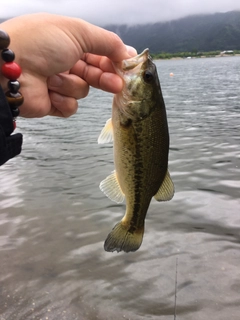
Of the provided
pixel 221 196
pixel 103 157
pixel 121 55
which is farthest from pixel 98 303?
pixel 103 157

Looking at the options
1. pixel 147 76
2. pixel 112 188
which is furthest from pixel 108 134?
pixel 147 76

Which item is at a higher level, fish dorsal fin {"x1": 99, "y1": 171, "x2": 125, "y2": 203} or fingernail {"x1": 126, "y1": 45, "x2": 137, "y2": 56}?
fingernail {"x1": 126, "y1": 45, "x2": 137, "y2": 56}

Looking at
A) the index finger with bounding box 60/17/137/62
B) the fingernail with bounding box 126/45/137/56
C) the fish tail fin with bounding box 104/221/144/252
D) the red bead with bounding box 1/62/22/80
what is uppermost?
the index finger with bounding box 60/17/137/62

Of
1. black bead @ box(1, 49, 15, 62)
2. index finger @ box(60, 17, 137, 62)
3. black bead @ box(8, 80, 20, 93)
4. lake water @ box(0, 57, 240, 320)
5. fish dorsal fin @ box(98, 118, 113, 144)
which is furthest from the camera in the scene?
lake water @ box(0, 57, 240, 320)

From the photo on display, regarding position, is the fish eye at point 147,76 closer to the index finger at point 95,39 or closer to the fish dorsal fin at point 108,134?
the index finger at point 95,39

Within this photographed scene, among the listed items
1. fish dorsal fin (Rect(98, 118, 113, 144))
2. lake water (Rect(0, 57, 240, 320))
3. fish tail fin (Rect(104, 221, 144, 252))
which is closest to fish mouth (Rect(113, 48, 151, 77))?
fish dorsal fin (Rect(98, 118, 113, 144))

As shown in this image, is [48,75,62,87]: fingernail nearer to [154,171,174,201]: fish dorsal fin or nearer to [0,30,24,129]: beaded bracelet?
[0,30,24,129]: beaded bracelet

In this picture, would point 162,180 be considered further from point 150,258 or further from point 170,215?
point 170,215
